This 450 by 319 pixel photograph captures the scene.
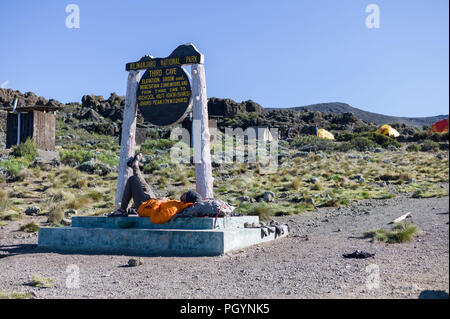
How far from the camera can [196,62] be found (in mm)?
9617

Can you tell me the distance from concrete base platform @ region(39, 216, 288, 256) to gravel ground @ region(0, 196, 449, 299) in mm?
271

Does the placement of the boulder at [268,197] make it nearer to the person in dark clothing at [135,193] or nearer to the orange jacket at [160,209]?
the person in dark clothing at [135,193]

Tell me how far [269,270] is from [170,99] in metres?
4.94

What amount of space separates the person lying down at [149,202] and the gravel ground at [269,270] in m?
1.16

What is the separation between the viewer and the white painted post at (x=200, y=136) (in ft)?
30.8

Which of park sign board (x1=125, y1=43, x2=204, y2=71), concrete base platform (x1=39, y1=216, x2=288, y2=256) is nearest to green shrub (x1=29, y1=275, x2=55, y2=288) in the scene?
concrete base platform (x1=39, y1=216, x2=288, y2=256)

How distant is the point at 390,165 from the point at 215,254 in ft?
59.6

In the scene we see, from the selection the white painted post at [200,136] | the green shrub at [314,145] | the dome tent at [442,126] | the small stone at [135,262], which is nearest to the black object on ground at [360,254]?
the small stone at [135,262]

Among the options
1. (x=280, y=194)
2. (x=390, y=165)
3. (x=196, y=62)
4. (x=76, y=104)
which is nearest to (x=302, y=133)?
(x=76, y=104)

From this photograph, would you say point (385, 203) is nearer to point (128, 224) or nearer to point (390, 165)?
point (128, 224)

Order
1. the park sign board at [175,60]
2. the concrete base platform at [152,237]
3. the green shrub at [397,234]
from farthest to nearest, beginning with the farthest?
the park sign board at [175,60] < the green shrub at [397,234] < the concrete base platform at [152,237]

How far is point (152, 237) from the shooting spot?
797 cm
